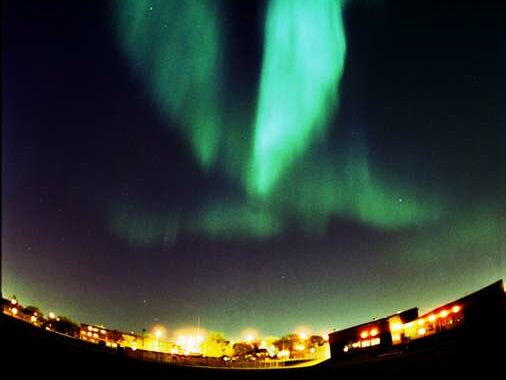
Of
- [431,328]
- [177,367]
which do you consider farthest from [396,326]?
[177,367]

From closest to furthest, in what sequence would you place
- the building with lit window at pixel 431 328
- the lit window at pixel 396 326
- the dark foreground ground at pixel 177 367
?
the dark foreground ground at pixel 177 367 → the building with lit window at pixel 431 328 → the lit window at pixel 396 326

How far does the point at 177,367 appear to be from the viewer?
3841 centimetres

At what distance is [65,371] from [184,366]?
12673 millimetres

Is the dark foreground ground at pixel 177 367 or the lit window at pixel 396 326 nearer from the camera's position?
the dark foreground ground at pixel 177 367

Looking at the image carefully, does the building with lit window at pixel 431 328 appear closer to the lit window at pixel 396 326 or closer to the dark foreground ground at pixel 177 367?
the lit window at pixel 396 326

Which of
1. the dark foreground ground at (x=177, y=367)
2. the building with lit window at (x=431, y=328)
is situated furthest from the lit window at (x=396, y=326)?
the dark foreground ground at (x=177, y=367)

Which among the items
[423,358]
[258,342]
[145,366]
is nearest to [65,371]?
[145,366]

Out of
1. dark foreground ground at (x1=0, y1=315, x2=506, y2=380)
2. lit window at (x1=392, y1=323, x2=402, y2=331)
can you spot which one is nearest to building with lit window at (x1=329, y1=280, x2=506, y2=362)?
lit window at (x1=392, y1=323, x2=402, y2=331)

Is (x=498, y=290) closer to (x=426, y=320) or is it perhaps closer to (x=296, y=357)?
(x=426, y=320)

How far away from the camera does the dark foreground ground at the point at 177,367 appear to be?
2364 cm

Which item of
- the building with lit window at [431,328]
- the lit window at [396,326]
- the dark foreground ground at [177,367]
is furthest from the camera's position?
the lit window at [396,326]

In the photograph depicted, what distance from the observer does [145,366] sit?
120 ft

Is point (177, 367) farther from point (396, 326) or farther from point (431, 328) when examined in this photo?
point (431, 328)

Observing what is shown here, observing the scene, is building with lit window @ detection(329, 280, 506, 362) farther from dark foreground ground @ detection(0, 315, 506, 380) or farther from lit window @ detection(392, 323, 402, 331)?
dark foreground ground @ detection(0, 315, 506, 380)
